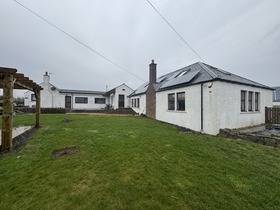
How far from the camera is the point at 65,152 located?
5.10m

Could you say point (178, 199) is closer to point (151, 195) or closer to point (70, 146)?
point (151, 195)

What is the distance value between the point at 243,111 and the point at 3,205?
501 inches

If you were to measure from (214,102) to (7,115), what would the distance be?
33.0 feet

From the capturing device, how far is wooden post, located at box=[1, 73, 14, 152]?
5.25 m

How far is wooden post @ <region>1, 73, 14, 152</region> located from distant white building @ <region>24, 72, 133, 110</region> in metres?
20.8

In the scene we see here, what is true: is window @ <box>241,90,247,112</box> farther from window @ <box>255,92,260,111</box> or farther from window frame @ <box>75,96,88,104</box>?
window frame @ <box>75,96,88,104</box>

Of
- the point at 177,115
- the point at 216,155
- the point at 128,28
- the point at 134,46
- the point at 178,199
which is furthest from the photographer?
the point at 134,46

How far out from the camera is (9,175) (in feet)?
11.9

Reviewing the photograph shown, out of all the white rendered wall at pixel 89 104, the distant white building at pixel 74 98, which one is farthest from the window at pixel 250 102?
the white rendered wall at pixel 89 104

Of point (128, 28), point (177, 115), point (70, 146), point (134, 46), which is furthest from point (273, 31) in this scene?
point (70, 146)

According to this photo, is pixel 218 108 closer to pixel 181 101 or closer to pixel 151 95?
pixel 181 101

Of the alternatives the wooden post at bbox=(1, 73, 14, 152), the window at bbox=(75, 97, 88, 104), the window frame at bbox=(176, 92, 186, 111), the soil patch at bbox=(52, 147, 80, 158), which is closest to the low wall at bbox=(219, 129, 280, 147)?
the window frame at bbox=(176, 92, 186, 111)

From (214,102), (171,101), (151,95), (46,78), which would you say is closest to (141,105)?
(151,95)

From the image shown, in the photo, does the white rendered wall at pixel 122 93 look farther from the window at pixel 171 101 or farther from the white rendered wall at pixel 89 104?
the window at pixel 171 101
